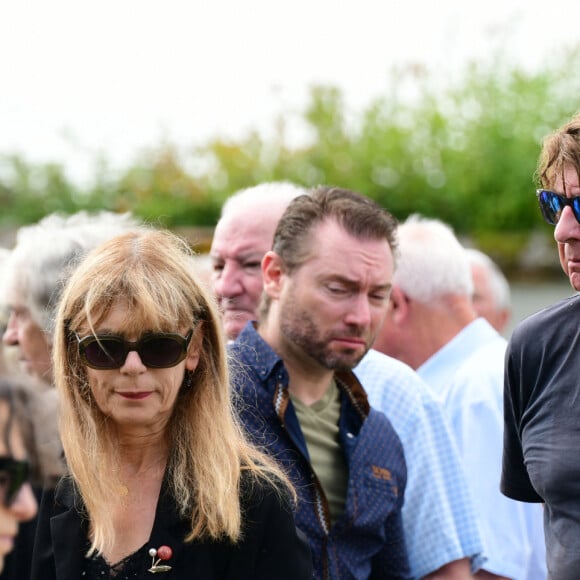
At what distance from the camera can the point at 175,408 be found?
3.08m

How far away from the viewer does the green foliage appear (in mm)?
17000

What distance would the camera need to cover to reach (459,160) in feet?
56.9

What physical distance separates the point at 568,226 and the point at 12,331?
2045 mm

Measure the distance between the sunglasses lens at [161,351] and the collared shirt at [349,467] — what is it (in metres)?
0.47

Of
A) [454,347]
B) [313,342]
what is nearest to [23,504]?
[313,342]

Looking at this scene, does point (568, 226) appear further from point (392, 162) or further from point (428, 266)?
point (392, 162)

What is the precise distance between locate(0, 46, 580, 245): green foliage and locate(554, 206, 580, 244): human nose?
13.5m

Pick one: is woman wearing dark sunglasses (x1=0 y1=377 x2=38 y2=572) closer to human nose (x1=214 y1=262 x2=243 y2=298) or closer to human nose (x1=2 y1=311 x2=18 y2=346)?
human nose (x1=2 y1=311 x2=18 y2=346)

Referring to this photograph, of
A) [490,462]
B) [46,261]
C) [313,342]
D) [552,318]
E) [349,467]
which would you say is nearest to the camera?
[552,318]

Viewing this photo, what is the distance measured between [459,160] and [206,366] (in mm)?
14700

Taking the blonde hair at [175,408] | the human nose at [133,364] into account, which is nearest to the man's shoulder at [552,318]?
the blonde hair at [175,408]

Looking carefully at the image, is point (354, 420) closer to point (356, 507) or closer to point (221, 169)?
point (356, 507)

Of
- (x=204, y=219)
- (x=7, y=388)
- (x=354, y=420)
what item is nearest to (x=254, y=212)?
(x=354, y=420)

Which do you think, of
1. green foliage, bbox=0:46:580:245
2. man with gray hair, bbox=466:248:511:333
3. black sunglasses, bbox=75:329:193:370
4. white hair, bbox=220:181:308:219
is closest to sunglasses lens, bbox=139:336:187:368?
black sunglasses, bbox=75:329:193:370
